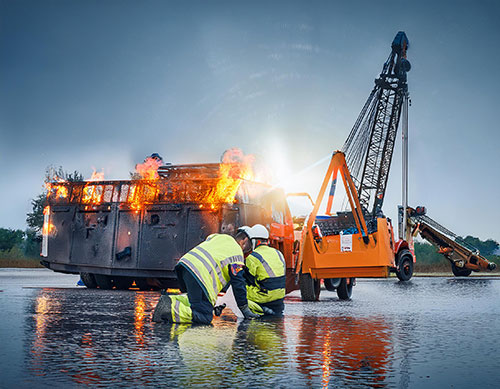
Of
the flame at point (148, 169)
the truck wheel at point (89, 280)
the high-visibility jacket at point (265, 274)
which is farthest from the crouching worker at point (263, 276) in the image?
the truck wheel at point (89, 280)

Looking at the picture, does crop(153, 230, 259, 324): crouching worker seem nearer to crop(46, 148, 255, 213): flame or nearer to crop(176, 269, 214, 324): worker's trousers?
crop(176, 269, 214, 324): worker's trousers

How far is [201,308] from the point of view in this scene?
9.19 meters

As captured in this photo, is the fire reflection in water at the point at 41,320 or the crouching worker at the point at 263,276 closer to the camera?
the fire reflection in water at the point at 41,320

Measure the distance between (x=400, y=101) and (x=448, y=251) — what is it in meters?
24.4

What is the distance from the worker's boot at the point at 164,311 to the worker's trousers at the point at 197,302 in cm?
20

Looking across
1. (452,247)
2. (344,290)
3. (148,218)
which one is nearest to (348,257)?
(344,290)

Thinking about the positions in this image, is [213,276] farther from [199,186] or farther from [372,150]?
[372,150]

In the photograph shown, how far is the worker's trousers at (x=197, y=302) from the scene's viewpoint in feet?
30.1

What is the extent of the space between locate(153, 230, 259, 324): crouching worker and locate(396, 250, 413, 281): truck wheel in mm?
19039

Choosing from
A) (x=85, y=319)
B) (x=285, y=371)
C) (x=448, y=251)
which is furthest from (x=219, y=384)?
(x=448, y=251)

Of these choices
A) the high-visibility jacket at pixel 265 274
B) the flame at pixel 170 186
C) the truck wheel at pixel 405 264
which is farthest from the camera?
the truck wheel at pixel 405 264

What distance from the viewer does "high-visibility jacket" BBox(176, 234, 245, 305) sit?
915 cm

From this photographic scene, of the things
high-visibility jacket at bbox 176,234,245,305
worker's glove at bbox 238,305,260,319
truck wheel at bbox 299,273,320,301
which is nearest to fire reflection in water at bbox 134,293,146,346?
high-visibility jacket at bbox 176,234,245,305

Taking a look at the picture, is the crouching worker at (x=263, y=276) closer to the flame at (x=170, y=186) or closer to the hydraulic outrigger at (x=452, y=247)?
the flame at (x=170, y=186)
